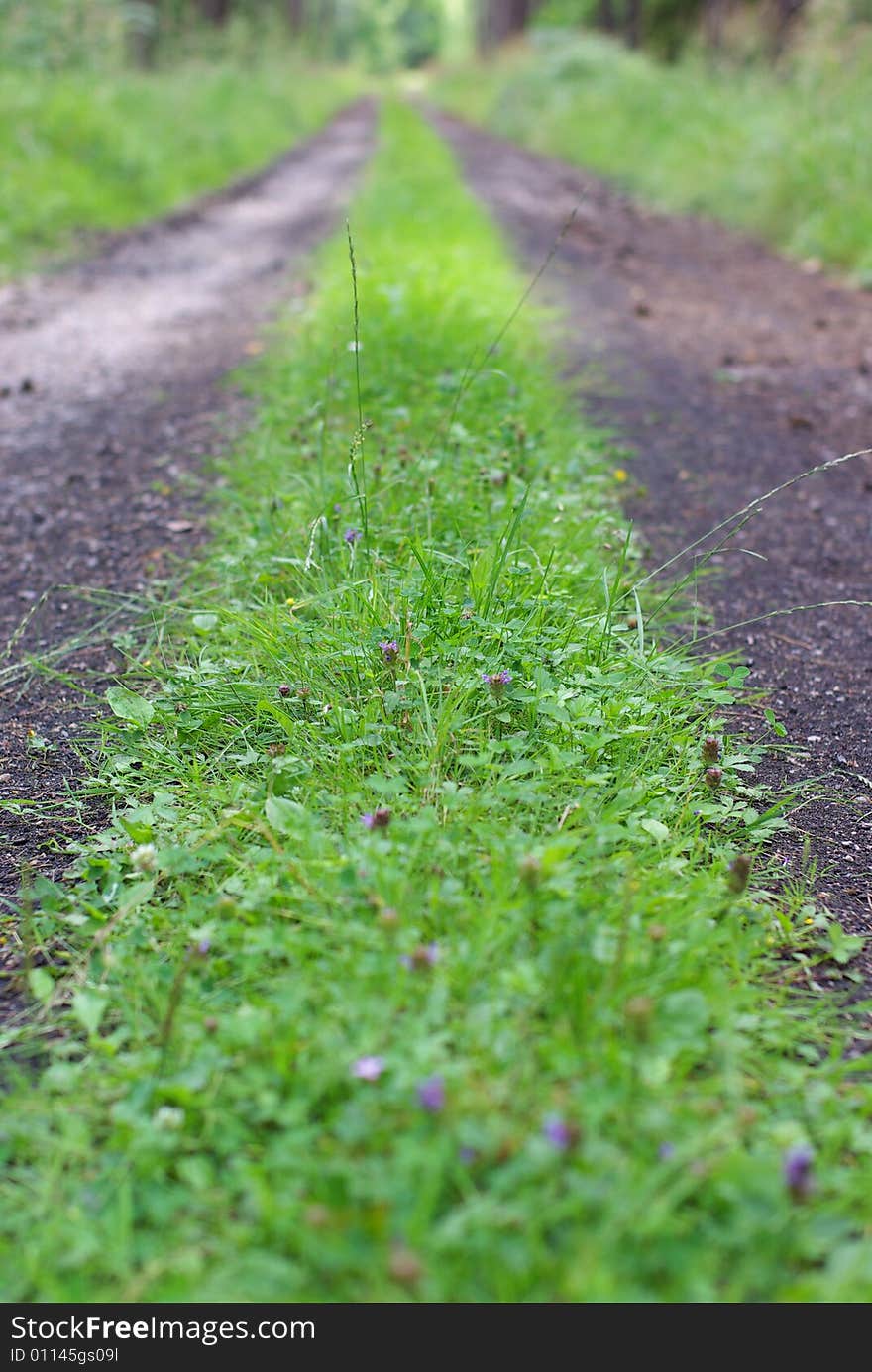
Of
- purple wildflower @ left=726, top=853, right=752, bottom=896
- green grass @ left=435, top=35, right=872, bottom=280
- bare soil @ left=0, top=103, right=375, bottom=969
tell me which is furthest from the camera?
green grass @ left=435, top=35, right=872, bottom=280

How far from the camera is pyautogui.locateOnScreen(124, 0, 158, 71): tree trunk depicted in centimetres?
1370

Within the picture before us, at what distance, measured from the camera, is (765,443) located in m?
3.98

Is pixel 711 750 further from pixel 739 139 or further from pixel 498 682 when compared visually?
pixel 739 139

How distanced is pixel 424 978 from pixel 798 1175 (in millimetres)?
531

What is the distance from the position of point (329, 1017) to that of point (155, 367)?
425 centimetres

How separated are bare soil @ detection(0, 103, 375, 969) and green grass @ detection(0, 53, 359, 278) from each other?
0.50 meters

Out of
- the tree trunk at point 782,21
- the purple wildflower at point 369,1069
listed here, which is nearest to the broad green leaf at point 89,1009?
the purple wildflower at point 369,1069

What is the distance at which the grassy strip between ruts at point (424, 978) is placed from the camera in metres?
1.11

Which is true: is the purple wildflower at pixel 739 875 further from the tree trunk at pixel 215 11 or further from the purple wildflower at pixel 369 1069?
the tree trunk at pixel 215 11

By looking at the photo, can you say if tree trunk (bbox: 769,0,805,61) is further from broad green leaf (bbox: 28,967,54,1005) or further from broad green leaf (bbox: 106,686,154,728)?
broad green leaf (bbox: 28,967,54,1005)

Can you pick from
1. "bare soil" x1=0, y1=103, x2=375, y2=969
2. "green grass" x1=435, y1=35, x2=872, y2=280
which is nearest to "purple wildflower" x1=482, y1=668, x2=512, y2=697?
"bare soil" x1=0, y1=103, x2=375, y2=969

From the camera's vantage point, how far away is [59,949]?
1.65 metres

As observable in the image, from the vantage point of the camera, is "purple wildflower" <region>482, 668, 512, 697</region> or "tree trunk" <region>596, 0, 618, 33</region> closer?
"purple wildflower" <region>482, 668, 512, 697</region>
